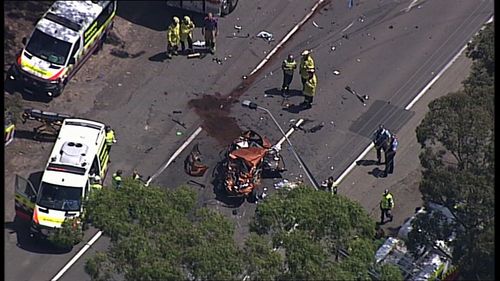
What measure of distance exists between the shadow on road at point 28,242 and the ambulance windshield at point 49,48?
6777 millimetres

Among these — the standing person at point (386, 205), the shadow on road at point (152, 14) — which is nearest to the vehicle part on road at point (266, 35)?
the shadow on road at point (152, 14)

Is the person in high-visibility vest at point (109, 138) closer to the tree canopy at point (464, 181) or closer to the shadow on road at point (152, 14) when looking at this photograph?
the shadow on road at point (152, 14)

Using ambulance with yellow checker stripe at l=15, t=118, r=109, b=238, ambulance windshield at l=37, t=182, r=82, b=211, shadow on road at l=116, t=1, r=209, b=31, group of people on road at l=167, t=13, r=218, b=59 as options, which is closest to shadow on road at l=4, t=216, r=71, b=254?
ambulance with yellow checker stripe at l=15, t=118, r=109, b=238

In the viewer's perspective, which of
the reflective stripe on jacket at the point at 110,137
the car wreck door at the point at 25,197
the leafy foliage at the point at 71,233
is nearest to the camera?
the leafy foliage at the point at 71,233

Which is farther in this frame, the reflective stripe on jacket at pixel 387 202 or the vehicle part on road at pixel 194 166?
the vehicle part on road at pixel 194 166

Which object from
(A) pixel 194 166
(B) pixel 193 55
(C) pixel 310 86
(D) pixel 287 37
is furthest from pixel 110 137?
(D) pixel 287 37

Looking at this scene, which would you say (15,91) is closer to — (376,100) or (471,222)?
(376,100)

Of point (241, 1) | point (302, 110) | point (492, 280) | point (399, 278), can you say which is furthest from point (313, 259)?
point (241, 1)

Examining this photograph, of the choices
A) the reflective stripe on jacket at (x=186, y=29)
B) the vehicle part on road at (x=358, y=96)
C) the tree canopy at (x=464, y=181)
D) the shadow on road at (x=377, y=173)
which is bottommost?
the reflective stripe on jacket at (x=186, y=29)

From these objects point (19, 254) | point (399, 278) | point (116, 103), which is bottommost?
point (19, 254)

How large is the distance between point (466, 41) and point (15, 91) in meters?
16.1

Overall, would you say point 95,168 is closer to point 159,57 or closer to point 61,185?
point 61,185

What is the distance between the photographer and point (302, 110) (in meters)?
42.0

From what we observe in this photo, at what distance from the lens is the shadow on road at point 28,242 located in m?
36.3
